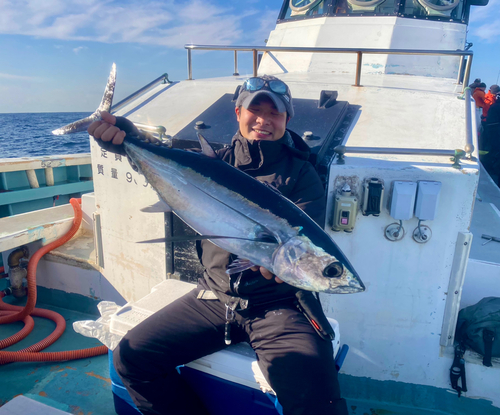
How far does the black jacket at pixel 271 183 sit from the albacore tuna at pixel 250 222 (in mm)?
310

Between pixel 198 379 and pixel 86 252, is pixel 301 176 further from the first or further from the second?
pixel 86 252

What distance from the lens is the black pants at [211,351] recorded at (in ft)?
5.29

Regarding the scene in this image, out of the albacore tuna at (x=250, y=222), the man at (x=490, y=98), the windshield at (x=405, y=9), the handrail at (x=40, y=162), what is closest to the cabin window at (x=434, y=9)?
the windshield at (x=405, y=9)

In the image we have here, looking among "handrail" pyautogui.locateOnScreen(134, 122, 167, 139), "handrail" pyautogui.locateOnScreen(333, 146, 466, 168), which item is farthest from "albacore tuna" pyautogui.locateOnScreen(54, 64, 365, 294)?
"handrail" pyautogui.locateOnScreen(134, 122, 167, 139)

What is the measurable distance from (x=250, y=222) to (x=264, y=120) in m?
0.77

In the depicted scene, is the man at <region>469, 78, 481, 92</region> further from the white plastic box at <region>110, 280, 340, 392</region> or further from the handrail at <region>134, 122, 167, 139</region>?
the white plastic box at <region>110, 280, 340, 392</region>

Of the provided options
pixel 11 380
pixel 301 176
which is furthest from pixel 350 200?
pixel 11 380

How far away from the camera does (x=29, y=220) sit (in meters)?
4.41

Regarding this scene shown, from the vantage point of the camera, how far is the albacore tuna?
1.46 meters

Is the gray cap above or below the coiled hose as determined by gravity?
above

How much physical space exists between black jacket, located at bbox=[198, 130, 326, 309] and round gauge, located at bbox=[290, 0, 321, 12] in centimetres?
479

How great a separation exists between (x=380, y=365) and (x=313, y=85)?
2.69m

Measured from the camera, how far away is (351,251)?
2543mm

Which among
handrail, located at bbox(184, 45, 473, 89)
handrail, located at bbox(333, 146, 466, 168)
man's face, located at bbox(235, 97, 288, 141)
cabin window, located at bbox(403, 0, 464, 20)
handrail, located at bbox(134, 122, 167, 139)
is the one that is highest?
cabin window, located at bbox(403, 0, 464, 20)
